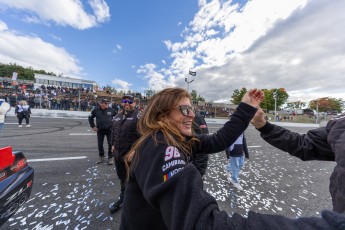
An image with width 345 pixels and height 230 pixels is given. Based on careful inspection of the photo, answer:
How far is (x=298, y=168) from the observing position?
19.3 feet

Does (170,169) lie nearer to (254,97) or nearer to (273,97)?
(254,97)

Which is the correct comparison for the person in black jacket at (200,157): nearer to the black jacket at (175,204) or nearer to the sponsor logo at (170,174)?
the black jacket at (175,204)

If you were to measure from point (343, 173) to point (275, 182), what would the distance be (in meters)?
4.23

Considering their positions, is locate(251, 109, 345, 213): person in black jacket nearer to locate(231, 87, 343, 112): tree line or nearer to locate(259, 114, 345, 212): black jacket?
locate(259, 114, 345, 212): black jacket

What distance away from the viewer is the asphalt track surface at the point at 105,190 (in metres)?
2.80

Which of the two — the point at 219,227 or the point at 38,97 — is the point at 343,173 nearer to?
the point at 219,227

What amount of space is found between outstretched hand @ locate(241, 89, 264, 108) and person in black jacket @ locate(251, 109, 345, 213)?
0.83 ft

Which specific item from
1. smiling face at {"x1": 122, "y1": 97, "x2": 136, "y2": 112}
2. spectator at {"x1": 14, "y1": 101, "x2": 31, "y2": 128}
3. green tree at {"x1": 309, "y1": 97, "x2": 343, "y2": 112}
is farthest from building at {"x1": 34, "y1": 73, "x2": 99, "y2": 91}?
green tree at {"x1": 309, "y1": 97, "x2": 343, "y2": 112}

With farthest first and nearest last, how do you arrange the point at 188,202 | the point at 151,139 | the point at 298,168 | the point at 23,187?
the point at 298,168, the point at 23,187, the point at 151,139, the point at 188,202

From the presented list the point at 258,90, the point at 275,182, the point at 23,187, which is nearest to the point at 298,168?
the point at 275,182

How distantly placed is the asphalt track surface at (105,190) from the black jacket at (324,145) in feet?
6.79

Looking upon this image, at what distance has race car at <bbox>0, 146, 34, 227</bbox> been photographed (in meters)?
1.66

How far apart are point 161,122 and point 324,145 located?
1390mm

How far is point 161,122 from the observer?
3.77ft
